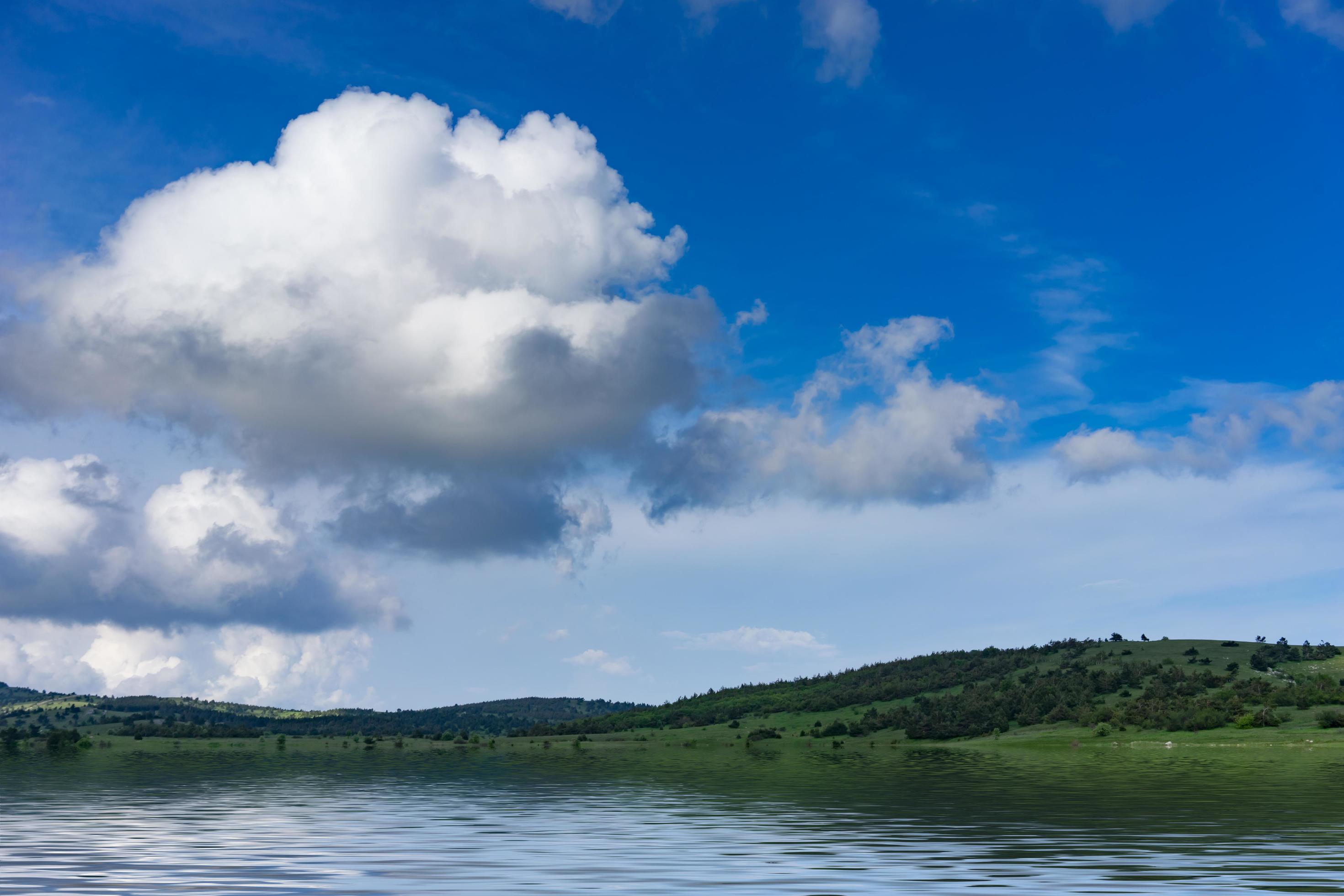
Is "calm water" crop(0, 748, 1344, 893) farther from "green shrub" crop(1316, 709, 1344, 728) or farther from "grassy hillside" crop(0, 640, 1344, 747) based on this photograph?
"grassy hillside" crop(0, 640, 1344, 747)

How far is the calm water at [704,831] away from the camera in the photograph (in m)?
23.8

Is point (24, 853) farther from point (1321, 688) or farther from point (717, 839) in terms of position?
point (1321, 688)

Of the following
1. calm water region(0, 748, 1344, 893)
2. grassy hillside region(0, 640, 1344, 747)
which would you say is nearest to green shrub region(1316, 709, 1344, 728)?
grassy hillside region(0, 640, 1344, 747)

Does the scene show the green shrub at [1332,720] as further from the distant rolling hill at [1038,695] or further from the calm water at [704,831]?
the calm water at [704,831]

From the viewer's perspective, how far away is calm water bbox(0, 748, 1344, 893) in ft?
78.1

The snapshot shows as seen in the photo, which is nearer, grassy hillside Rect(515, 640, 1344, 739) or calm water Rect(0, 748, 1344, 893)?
calm water Rect(0, 748, 1344, 893)

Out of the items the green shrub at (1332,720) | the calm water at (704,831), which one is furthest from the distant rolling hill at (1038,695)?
the calm water at (704,831)

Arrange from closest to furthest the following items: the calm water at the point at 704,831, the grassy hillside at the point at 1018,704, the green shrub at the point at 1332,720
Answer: the calm water at the point at 704,831
the green shrub at the point at 1332,720
the grassy hillside at the point at 1018,704

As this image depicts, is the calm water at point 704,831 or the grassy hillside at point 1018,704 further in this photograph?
the grassy hillside at point 1018,704

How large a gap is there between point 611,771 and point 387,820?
122ft

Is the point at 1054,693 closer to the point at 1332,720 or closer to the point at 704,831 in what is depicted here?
the point at 1332,720

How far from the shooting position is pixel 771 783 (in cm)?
6000

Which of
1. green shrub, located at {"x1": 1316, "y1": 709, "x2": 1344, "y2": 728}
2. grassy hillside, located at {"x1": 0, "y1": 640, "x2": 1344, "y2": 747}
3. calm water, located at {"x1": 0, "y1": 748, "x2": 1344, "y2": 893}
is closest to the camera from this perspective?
calm water, located at {"x1": 0, "y1": 748, "x2": 1344, "y2": 893}

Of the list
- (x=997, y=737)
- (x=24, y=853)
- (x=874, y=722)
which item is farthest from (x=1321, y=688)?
(x=24, y=853)
